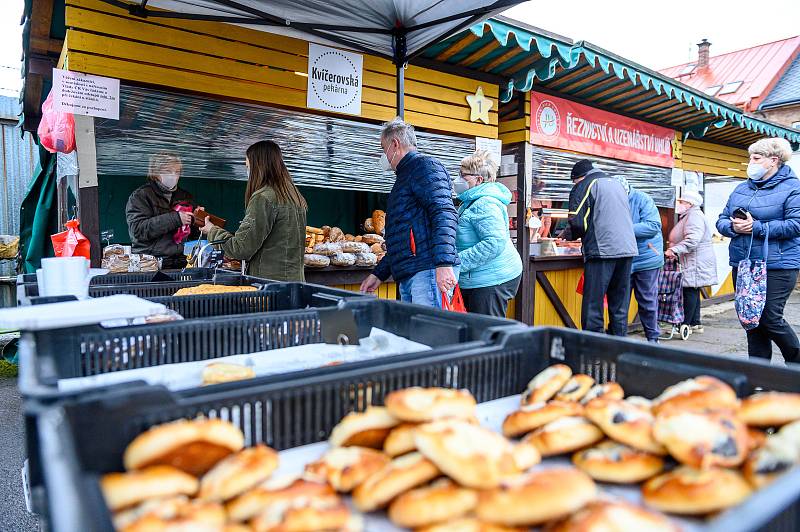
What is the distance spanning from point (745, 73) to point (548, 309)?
68.7 ft

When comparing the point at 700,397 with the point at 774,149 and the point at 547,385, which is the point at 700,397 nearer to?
the point at 547,385

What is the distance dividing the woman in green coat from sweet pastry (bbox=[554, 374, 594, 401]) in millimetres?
2529

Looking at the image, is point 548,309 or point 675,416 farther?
Answer: point 548,309

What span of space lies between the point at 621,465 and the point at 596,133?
22.8ft

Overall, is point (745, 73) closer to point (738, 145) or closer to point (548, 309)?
point (738, 145)

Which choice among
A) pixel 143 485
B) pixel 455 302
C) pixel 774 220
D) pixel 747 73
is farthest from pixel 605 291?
pixel 747 73

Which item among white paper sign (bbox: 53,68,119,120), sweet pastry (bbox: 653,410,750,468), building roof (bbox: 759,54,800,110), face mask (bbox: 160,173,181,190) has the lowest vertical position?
sweet pastry (bbox: 653,410,750,468)

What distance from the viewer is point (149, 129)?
429 cm

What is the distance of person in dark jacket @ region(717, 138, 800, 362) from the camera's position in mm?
4125

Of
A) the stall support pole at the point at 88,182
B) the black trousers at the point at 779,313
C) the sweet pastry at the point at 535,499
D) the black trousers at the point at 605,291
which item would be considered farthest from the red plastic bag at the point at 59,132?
the black trousers at the point at 779,313

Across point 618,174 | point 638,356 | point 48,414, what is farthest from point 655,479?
point 618,174

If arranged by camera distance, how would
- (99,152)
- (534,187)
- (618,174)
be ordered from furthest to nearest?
1. (618,174)
2. (534,187)
3. (99,152)

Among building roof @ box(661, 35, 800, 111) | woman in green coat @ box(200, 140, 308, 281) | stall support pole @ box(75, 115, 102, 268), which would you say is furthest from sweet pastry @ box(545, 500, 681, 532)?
building roof @ box(661, 35, 800, 111)

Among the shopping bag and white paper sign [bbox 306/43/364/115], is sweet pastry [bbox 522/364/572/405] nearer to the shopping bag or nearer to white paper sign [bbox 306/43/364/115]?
the shopping bag
